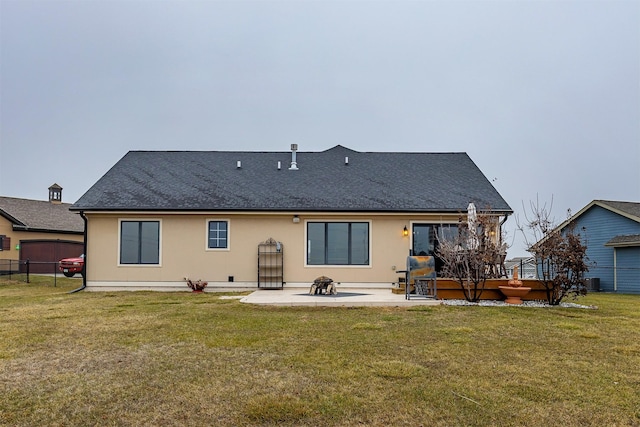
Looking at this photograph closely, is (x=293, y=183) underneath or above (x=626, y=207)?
above

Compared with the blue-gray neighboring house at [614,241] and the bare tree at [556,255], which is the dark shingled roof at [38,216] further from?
the blue-gray neighboring house at [614,241]

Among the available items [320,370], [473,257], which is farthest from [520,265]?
[320,370]

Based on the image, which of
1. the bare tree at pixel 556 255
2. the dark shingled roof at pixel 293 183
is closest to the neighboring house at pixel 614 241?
the dark shingled roof at pixel 293 183

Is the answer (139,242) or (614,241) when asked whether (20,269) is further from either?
(614,241)

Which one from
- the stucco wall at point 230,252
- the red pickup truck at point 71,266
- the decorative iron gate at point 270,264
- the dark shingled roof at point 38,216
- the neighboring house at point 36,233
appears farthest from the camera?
the dark shingled roof at point 38,216

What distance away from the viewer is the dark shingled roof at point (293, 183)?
13.9 metres

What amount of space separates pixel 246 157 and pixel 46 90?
12687 mm

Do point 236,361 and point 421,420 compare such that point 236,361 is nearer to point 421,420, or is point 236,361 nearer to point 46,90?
point 421,420

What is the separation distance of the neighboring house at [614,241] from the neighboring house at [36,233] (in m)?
26.0

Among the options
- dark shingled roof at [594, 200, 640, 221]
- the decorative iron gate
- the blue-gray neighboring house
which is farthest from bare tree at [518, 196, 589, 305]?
dark shingled roof at [594, 200, 640, 221]

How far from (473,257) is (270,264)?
6100mm

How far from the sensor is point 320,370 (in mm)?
4699

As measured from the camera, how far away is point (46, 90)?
22859mm

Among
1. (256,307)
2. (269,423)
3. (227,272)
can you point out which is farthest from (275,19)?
(269,423)
